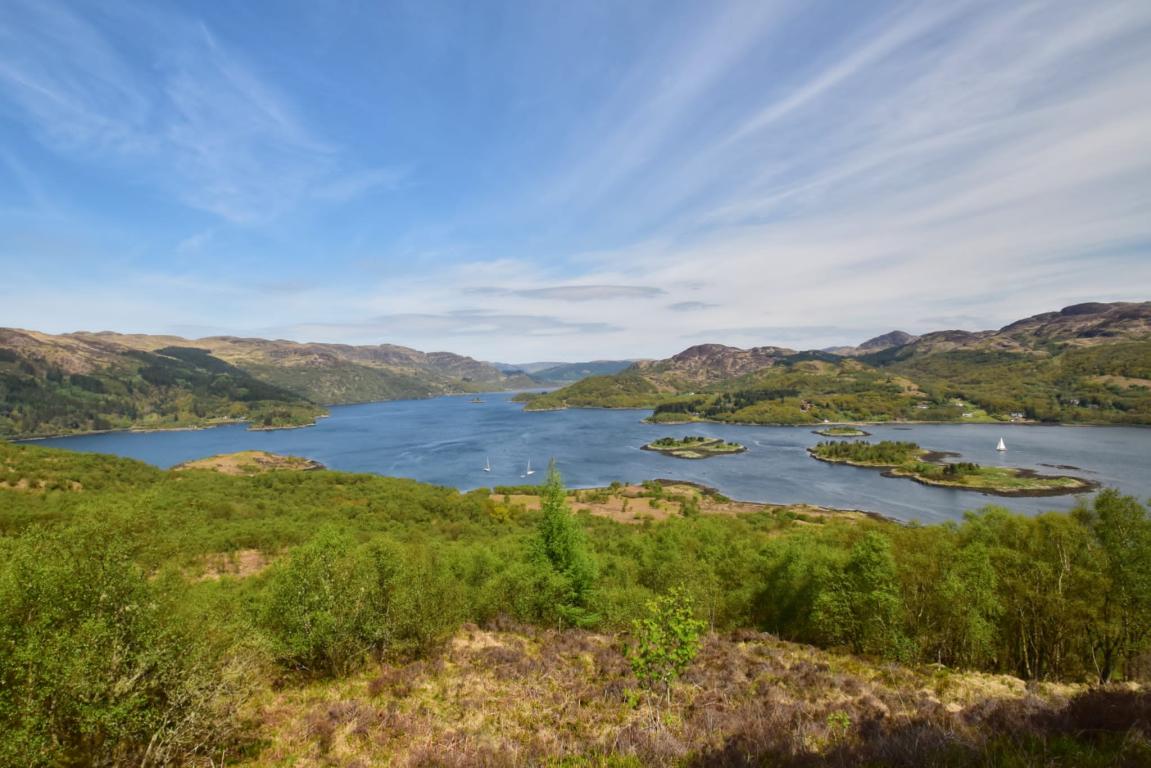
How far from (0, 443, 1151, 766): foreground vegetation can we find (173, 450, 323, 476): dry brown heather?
83.2m

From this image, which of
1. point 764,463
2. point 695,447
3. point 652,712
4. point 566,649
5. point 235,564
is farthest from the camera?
point 695,447

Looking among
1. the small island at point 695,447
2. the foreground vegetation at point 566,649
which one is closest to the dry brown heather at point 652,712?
the foreground vegetation at point 566,649

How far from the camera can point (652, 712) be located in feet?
43.0

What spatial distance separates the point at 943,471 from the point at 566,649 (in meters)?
139

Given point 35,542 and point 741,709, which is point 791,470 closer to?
point 741,709

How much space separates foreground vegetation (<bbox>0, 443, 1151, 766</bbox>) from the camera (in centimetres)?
934

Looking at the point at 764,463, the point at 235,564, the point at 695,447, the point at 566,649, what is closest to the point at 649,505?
the point at 235,564

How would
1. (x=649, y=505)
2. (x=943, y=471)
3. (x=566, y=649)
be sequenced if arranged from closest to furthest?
(x=566, y=649)
(x=649, y=505)
(x=943, y=471)

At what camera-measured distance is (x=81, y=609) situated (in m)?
10.0

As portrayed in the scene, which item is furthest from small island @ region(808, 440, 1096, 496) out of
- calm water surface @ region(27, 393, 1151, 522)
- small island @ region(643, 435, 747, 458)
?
small island @ region(643, 435, 747, 458)

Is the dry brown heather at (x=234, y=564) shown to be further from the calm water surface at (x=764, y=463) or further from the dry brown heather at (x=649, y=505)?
the calm water surface at (x=764, y=463)

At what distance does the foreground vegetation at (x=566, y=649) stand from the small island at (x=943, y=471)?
335ft

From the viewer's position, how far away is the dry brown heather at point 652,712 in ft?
30.8

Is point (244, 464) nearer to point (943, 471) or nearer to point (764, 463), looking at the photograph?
point (764, 463)
